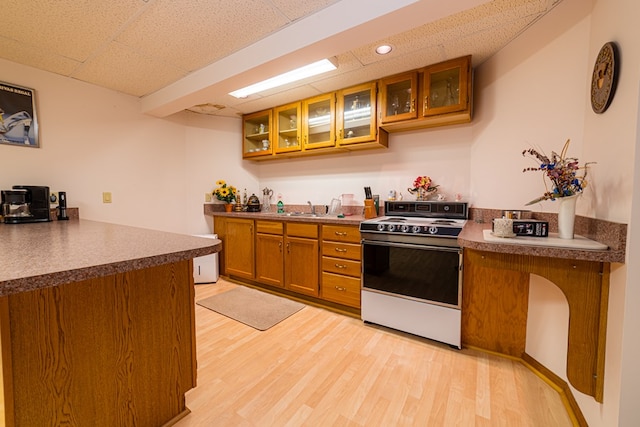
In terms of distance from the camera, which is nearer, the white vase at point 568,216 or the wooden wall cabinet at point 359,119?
the white vase at point 568,216

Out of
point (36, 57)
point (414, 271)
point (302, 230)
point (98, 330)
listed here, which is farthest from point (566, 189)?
point (36, 57)

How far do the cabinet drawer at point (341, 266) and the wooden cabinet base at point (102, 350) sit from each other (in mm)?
1389

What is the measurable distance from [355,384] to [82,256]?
1496 millimetres

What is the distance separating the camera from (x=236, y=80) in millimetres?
2088

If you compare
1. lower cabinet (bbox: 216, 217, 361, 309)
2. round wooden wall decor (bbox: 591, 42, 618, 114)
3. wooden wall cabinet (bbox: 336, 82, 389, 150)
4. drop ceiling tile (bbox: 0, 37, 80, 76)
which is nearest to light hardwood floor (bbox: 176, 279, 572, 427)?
lower cabinet (bbox: 216, 217, 361, 309)

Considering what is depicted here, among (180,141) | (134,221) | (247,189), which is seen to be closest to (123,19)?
(180,141)

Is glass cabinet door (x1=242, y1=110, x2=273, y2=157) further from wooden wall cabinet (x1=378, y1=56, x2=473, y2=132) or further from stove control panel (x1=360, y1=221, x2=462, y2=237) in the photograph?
stove control panel (x1=360, y1=221, x2=462, y2=237)

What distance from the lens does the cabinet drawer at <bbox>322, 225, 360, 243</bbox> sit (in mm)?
2293

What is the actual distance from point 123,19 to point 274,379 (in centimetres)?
245

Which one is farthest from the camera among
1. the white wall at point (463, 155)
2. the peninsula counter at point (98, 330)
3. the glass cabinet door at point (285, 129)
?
the glass cabinet door at point (285, 129)

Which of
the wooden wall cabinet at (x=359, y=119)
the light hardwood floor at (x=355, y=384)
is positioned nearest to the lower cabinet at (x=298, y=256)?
the light hardwood floor at (x=355, y=384)

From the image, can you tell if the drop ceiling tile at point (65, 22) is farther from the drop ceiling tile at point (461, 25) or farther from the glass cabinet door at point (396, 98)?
the glass cabinet door at point (396, 98)

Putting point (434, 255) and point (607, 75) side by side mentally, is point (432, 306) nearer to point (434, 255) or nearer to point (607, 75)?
point (434, 255)

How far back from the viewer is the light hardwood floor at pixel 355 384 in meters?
1.29
